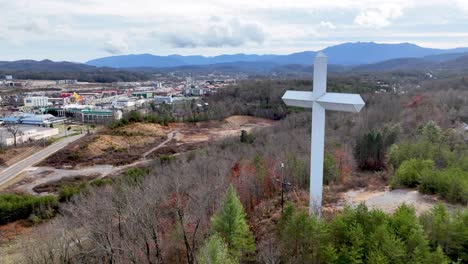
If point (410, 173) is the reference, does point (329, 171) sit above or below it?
below

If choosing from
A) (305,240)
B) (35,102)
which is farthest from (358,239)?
(35,102)

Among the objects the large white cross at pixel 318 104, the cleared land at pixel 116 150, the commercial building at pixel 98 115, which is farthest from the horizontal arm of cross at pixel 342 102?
the commercial building at pixel 98 115

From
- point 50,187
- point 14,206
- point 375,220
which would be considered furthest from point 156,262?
point 50,187

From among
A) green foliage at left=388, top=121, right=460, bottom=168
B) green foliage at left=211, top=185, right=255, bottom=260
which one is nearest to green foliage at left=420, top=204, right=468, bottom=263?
green foliage at left=211, top=185, right=255, bottom=260

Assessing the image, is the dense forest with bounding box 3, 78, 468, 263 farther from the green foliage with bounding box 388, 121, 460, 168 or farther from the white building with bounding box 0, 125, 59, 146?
the white building with bounding box 0, 125, 59, 146

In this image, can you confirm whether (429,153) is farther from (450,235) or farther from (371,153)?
(450,235)

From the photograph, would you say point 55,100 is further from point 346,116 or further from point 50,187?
point 346,116
